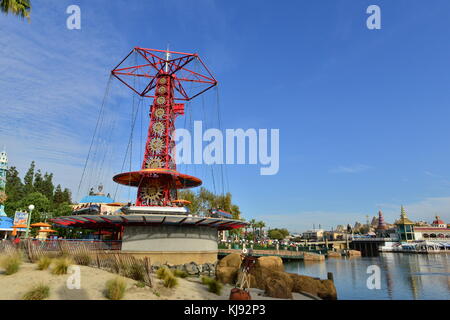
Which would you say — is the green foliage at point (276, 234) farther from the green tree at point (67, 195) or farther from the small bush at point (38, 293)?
the small bush at point (38, 293)

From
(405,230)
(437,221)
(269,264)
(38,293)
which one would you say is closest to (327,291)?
(269,264)

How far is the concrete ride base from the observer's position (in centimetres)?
3092

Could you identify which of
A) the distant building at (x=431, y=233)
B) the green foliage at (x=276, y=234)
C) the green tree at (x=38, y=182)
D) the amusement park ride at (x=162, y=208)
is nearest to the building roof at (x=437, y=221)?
the distant building at (x=431, y=233)

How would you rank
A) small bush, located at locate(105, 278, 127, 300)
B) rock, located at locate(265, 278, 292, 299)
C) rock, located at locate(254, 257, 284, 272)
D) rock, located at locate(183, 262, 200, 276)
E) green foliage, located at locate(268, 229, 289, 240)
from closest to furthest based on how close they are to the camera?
small bush, located at locate(105, 278, 127, 300), rock, located at locate(265, 278, 292, 299), rock, located at locate(254, 257, 284, 272), rock, located at locate(183, 262, 200, 276), green foliage, located at locate(268, 229, 289, 240)

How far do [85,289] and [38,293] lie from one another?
6.97ft

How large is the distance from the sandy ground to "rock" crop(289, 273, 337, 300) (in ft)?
21.9

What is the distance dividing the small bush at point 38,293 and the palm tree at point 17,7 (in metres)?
15.8

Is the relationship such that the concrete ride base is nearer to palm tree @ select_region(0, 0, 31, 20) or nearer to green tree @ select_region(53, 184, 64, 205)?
palm tree @ select_region(0, 0, 31, 20)

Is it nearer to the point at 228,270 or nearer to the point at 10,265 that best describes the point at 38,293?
the point at 10,265

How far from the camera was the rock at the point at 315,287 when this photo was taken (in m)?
20.2

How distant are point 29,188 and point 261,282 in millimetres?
98627

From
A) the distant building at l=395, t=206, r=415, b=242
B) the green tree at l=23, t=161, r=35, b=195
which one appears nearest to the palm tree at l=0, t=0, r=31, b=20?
the green tree at l=23, t=161, r=35, b=195
